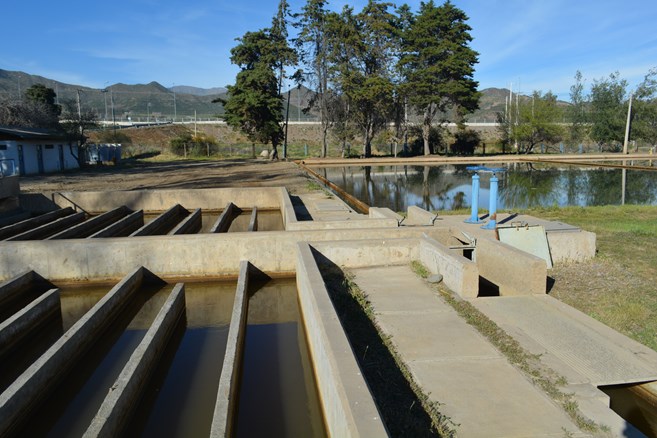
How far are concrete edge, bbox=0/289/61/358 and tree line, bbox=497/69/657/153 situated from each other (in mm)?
53516

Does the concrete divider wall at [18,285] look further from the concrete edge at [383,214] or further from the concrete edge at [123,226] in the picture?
the concrete edge at [383,214]

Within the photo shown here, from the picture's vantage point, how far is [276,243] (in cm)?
1024

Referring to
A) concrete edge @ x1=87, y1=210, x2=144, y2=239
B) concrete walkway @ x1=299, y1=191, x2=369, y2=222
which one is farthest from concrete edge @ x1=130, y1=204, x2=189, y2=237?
concrete walkway @ x1=299, y1=191, x2=369, y2=222

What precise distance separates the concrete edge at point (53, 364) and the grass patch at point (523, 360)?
5.23 meters

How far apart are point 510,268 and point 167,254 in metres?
6.46

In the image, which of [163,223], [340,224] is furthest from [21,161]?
[340,224]

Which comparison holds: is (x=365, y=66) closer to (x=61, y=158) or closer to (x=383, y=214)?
(x=61, y=158)

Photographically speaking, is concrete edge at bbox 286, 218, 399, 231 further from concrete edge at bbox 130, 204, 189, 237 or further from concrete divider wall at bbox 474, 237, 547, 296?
concrete edge at bbox 130, 204, 189, 237

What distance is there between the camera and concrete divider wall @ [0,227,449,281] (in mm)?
9859

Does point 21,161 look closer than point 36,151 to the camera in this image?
Yes

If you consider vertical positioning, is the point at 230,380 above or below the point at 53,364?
above

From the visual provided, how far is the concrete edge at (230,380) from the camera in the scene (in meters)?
4.53

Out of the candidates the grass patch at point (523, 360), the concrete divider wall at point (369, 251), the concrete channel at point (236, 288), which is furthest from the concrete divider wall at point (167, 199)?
the grass patch at point (523, 360)

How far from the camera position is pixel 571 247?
971cm
